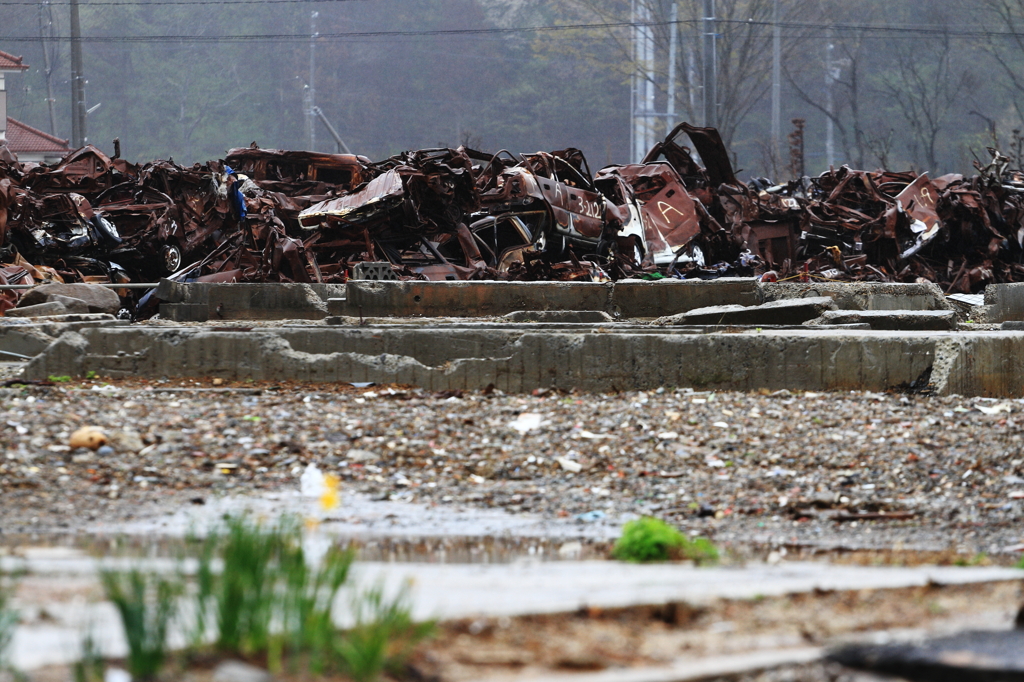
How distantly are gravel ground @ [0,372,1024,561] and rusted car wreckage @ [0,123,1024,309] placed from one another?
20.7 feet

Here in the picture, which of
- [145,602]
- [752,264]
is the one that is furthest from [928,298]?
[145,602]

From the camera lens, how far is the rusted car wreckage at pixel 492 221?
14.8m

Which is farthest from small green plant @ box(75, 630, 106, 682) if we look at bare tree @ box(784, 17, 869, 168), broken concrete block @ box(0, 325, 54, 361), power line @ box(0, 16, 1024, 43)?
bare tree @ box(784, 17, 869, 168)

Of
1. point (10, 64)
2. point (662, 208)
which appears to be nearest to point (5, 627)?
point (662, 208)

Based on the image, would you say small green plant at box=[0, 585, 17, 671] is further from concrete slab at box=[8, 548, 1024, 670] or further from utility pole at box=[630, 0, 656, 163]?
utility pole at box=[630, 0, 656, 163]

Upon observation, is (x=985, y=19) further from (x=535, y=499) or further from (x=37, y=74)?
(x=535, y=499)

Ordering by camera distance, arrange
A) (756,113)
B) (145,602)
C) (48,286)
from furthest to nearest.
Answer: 1. (756,113)
2. (48,286)
3. (145,602)

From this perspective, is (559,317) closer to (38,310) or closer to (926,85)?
(38,310)

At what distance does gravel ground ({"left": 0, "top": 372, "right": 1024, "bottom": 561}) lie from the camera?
527 centimetres

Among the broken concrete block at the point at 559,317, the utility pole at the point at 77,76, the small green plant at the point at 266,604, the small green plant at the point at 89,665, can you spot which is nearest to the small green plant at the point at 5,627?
the small green plant at the point at 89,665

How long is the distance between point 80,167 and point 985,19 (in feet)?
172

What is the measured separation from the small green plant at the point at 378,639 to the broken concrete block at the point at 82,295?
1100 centimetres

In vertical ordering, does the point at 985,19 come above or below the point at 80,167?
above

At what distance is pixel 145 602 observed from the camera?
2420 millimetres
